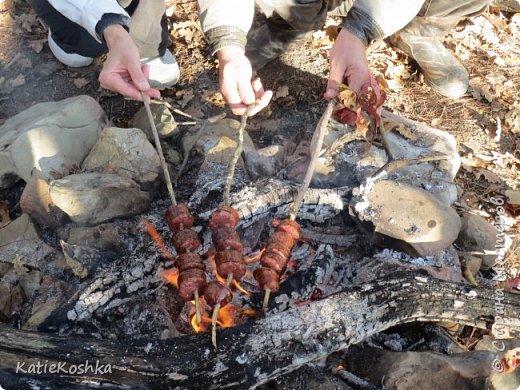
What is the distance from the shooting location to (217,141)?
12.1ft

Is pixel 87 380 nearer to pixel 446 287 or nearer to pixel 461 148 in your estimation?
pixel 446 287

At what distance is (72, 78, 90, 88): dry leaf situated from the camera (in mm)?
4789

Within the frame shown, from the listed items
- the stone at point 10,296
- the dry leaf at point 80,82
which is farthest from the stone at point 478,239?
the dry leaf at point 80,82

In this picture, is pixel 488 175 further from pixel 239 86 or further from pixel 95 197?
pixel 95 197

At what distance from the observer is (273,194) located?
3068 mm

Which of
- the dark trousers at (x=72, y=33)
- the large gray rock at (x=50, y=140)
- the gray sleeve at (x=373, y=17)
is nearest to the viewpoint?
the large gray rock at (x=50, y=140)

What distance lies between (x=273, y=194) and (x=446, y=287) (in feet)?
3.47

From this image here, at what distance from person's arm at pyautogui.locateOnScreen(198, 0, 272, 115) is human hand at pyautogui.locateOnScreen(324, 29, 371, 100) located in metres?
0.49

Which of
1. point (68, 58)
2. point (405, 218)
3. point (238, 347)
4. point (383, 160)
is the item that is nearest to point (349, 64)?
point (383, 160)

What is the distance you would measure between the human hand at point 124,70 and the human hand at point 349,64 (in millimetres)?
1192

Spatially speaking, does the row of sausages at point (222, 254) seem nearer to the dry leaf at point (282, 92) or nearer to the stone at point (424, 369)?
the stone at point (424, 369)

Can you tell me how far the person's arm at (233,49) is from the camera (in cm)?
358

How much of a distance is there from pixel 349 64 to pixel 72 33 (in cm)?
248

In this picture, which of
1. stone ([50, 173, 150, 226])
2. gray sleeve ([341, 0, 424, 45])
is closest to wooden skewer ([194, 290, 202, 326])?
stone ([50, 173, 150, 226])
